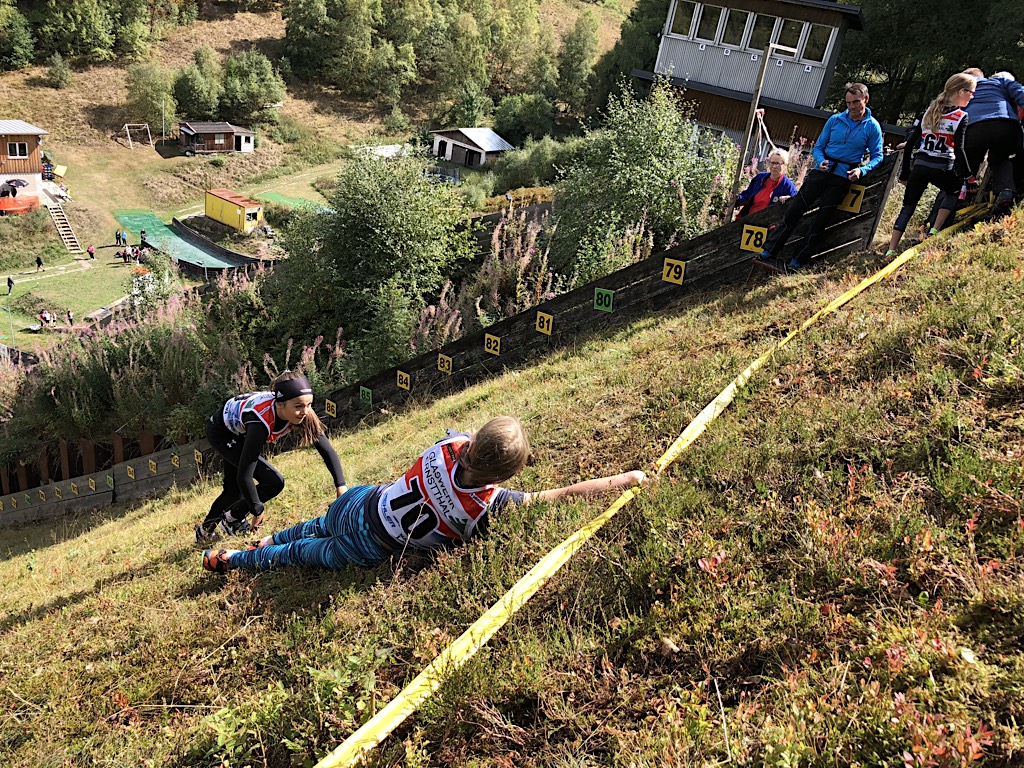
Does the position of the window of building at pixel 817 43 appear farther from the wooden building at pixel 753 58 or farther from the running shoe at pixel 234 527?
the running shoe at pixel 234 527

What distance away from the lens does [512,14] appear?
3196 inches

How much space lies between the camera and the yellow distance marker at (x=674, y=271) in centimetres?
805

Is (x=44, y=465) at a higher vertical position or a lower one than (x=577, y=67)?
lower

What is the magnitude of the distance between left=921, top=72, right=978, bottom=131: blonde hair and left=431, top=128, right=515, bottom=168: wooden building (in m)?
48.7

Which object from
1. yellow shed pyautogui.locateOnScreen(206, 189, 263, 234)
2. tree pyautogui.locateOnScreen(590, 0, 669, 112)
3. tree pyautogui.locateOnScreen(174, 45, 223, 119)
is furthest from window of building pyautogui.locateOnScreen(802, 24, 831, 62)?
tree pyautogui.locateOnScreen(174, 45, 223, 119)

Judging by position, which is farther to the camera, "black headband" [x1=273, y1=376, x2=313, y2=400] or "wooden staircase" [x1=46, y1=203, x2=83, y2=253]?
"wooden staircase" [x1=46, y1=203, x2=83, y2=253]

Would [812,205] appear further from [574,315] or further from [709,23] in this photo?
[709,23]

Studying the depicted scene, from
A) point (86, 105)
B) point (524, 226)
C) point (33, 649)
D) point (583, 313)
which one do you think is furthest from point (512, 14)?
point (33, 649)

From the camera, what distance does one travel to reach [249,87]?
195 feet

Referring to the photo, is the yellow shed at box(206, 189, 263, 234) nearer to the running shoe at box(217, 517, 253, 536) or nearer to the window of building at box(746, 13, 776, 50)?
the window of building at box(746, 13, 776, 50)

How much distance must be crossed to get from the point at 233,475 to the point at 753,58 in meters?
18.7

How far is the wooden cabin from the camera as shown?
140 feet

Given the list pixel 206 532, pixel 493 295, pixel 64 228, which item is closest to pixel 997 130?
pixel 493 295

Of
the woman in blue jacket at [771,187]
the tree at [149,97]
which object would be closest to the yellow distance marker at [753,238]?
the woman in blue jacket at [771,187]
